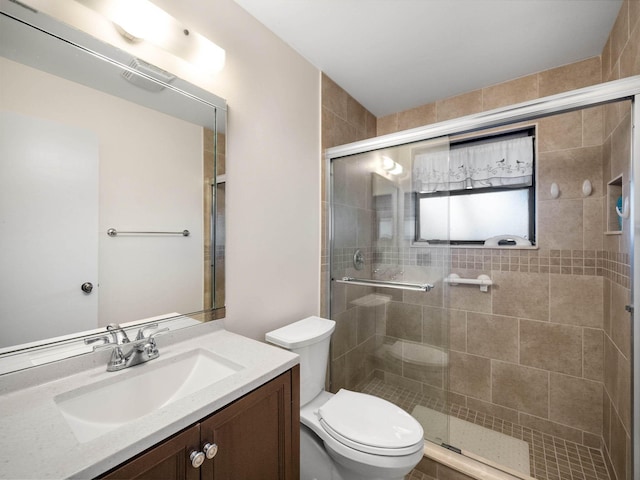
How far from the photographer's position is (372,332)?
6.70ft

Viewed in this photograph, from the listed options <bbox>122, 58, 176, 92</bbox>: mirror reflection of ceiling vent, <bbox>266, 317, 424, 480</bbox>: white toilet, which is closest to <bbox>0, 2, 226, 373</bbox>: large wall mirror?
<bbox>122, 58, 176, 92</bbox>: mirror reflection of ceiling vent

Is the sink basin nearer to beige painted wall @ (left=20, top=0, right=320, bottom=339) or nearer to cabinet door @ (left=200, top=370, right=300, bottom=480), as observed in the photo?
cabinet door @ (left=200, top=370, right=300, bottom=480)

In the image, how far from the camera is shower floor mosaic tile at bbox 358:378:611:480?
5.15ft

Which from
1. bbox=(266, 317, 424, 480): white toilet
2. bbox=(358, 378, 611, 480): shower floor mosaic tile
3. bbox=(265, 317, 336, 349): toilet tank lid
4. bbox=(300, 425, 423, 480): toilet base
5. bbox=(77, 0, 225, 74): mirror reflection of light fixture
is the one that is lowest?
bbox=(358, 378, 611, 480): shower floor mosaic tile

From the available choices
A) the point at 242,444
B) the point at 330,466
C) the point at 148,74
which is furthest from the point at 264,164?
the point at 330,466

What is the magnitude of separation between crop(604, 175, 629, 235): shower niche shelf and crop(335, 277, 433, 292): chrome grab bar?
38.3 inches

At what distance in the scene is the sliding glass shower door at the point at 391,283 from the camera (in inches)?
68.3

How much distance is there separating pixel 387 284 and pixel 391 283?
3 cm

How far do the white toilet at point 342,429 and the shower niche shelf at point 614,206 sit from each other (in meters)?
1.45

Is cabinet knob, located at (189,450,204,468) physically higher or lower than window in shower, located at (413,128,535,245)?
lower

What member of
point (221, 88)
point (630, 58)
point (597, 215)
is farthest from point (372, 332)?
point (630, 58)

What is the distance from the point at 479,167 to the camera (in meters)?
2.17

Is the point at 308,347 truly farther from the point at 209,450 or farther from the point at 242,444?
the point at 209,450

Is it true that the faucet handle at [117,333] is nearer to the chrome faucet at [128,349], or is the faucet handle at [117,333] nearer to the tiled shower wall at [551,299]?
the chrome faucet at [128,349]
